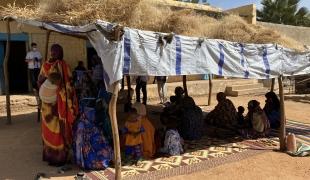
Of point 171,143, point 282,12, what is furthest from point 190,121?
point 282,12

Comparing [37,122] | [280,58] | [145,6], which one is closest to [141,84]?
[37,122]

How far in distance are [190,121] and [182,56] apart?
6.40 ft

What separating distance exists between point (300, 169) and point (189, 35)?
2651mm

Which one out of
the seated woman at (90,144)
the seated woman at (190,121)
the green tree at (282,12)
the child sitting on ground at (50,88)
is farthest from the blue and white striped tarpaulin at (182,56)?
the green tree at (282,12)

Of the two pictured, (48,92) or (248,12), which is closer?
(48,92)

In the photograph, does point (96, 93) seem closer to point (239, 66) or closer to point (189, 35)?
point (189, 35)

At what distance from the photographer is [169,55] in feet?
18.0

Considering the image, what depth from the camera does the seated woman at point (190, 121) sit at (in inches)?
288

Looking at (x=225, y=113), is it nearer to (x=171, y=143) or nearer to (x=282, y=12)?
(x=171, y=143)

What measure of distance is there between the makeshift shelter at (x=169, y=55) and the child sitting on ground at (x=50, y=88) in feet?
2.15

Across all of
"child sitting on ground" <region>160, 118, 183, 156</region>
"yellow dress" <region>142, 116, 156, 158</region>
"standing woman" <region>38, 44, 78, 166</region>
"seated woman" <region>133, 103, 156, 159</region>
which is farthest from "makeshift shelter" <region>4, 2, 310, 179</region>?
"child sitting on ground" <region>160, 118, 183, 156</region>

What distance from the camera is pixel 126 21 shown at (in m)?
5.32

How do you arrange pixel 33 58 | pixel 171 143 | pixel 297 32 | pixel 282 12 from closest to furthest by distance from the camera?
pixel 171 143 < pixel 33 58 < pixel 297 32 < pixel 282 12

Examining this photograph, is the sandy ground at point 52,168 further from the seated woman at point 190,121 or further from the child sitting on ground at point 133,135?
the seated woman at point 190,121
